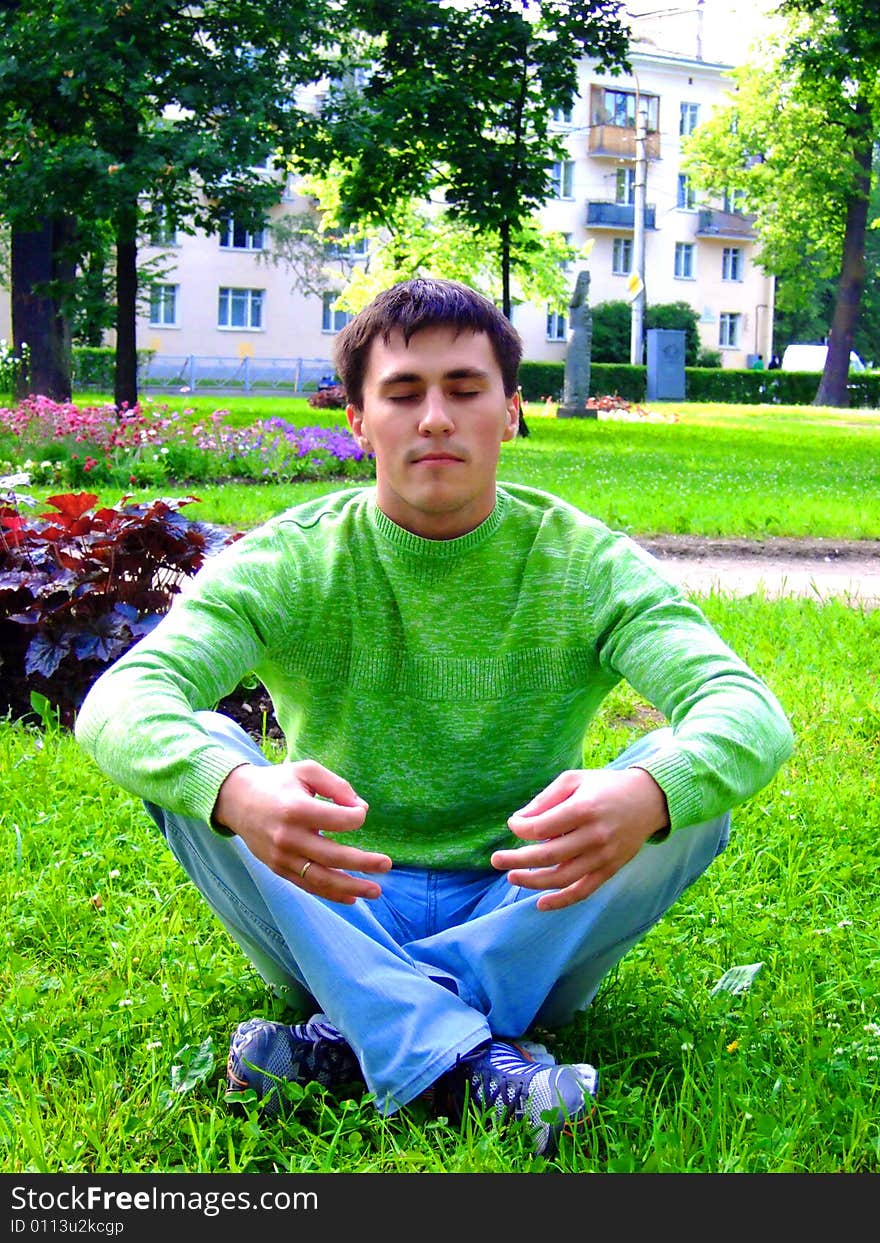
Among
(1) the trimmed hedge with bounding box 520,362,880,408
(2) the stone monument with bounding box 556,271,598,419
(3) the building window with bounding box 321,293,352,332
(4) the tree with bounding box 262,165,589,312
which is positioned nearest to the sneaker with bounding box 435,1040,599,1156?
(4) the tree with bounding box 262,165,589,312

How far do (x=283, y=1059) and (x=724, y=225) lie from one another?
183 ft

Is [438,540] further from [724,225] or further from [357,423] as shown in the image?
[724,225]

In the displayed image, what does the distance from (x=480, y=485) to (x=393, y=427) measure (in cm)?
17

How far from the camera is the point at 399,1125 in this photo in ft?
6.98

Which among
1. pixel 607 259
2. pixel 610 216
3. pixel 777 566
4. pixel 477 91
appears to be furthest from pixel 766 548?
pixel 607 259

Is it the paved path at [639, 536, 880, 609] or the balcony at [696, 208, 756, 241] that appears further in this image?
the balcony at [696, 208, 756, 241]

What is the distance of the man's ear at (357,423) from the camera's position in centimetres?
252

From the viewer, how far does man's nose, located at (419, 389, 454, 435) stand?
2.27m

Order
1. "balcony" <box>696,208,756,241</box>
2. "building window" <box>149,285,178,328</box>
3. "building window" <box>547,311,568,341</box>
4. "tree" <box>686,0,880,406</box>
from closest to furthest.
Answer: "tree" <box>686,0,880,406</box>, "building window" <box>149,285,178,328</box>, "building window" <box>547,311,568,341</box>, "balcony" <box>696,208,756,241</box>

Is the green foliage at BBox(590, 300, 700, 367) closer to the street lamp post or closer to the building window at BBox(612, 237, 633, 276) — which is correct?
the street lamp post

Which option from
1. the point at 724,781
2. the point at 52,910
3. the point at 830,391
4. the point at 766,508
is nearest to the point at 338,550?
the point at 724,781

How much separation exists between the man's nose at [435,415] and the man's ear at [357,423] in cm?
20

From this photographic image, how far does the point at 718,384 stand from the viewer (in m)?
39.2

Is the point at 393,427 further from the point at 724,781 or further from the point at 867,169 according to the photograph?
the point at 867,169
